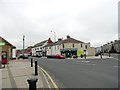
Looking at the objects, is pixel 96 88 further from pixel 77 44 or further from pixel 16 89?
pixel 77 44

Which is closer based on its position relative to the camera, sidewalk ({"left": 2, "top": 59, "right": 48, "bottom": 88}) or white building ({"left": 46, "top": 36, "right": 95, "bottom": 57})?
sidewalk ({"left": 2, "top": 59, "right": 48, "bottom": 88})

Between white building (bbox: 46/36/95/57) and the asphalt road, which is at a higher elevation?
white building (bbox: 46/36/95/57)

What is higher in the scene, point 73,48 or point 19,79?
point 73,48

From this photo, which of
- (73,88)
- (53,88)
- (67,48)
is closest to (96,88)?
(73,88)

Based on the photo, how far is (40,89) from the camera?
1131cm

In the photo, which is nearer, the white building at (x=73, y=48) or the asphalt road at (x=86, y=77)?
the asphalt road at (x=86, y=77)

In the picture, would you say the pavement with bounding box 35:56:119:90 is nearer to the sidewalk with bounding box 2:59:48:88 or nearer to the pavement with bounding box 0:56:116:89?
the pavement with bounding box 0:56:116:89

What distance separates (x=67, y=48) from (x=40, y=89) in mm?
82831

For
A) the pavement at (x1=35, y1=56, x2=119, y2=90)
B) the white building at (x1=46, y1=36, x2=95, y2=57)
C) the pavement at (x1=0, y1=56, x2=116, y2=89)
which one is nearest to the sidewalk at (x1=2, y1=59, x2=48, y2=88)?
the pavement at (x1=0, y1=56, x2=116, y2=89)

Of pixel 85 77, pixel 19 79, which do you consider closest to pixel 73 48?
pixel 85 77

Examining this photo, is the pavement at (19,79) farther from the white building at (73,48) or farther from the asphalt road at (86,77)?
the white building at (73,48)

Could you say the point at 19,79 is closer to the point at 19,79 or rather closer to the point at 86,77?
the point at 19,79

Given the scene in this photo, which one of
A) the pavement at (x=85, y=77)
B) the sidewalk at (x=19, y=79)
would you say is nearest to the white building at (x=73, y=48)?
the pavement at (x=85, y=77)

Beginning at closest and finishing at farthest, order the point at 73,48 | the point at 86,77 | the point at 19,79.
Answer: the point at 19,79
the point at 86,77
the point at 73,48
